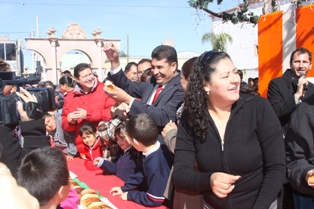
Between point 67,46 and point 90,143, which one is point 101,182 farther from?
Answer: point 67,46

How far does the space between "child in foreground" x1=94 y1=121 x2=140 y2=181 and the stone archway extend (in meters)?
21.7

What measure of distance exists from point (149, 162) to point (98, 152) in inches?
65.5

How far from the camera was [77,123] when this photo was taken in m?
4.63

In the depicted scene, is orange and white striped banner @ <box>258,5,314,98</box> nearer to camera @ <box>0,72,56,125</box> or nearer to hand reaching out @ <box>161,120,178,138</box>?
hand reaching out @ <box>161,120,178,138</box>

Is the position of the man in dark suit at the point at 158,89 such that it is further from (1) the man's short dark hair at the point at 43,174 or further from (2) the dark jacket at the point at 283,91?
(1) the man's short dark hair at the point at 43,174

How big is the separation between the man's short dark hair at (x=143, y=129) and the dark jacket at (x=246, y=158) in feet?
3.22

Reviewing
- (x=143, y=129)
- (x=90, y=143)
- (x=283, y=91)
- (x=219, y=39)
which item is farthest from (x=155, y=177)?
(x=219, y=39)

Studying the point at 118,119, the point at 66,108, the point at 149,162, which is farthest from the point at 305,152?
the point at 66,108

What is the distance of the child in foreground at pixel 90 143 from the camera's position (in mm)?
4445

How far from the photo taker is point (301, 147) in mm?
2279

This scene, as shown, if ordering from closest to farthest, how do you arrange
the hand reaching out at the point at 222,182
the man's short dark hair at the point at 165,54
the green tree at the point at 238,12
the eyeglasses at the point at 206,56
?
1. the hand reaching out at the point at 222,182
2. the eyeglasses at the point at 206,56
3. the man's short dark hair at the point at 165,54
4. the green tree at the point at 238,12

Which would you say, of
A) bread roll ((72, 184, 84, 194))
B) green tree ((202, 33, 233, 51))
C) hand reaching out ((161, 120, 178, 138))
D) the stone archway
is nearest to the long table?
bread roll ((72, 184, 84, 194))

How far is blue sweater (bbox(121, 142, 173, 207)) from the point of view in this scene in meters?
3.02

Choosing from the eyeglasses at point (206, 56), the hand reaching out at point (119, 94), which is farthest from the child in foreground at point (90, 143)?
the eyeglasses at point (206, 56)
